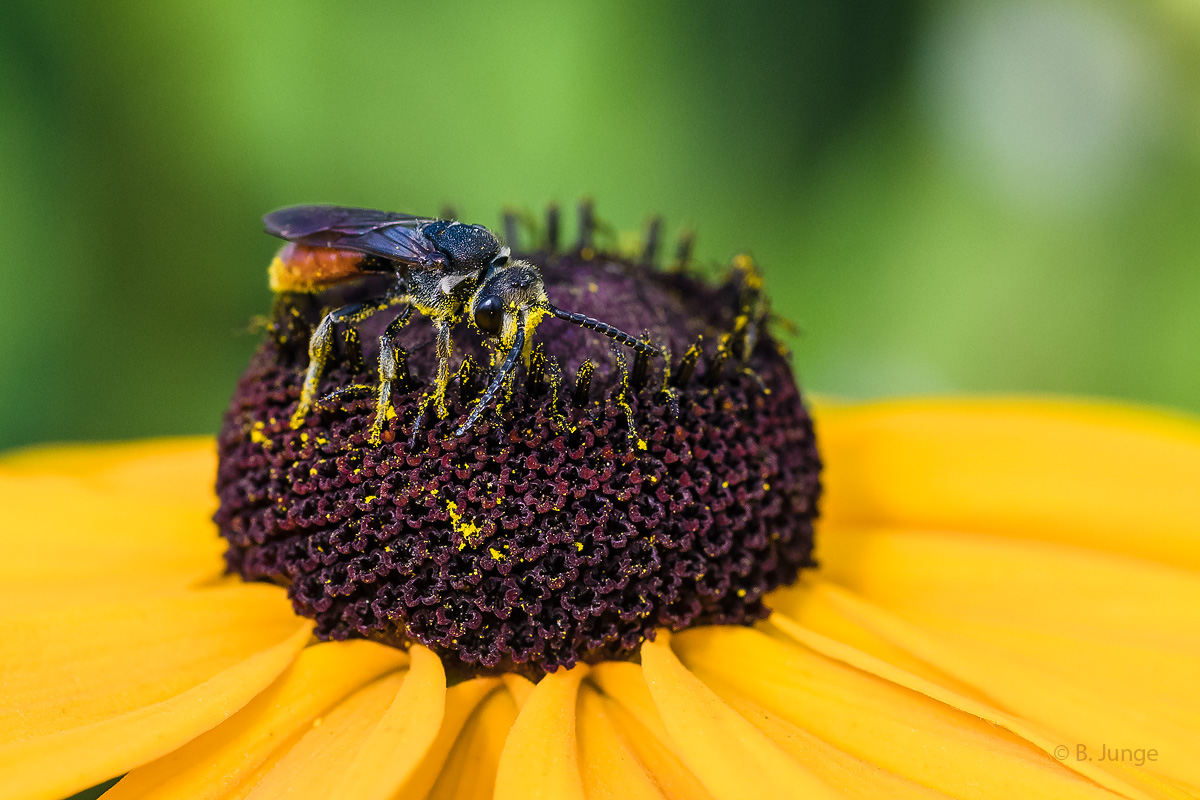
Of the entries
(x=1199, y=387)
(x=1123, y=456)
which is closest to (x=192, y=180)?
(x=1123, y=456)

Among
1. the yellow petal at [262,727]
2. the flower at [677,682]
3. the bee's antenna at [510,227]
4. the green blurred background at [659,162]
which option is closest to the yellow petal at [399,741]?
the flower at [677,682]

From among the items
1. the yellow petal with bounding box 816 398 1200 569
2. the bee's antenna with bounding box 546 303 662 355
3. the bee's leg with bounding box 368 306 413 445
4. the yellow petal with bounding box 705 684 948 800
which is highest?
the bee's antenna with bounding box 546 303 662 355

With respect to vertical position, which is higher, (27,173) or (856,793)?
(27,173)

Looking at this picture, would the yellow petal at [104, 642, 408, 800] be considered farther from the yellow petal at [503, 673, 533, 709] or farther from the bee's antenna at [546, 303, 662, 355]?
the bee's antenna at [546, 303, 662, 355]

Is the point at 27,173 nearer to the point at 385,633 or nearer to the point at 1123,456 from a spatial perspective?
the point at 385,633

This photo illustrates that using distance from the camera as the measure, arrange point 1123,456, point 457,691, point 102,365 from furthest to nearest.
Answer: point 102,365 → point 1123,456 → point 457,691

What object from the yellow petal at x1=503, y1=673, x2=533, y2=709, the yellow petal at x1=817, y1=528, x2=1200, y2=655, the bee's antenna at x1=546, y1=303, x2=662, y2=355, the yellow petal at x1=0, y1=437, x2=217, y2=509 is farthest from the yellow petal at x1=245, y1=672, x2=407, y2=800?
the yellow petal at x1=817, y1=528, x2=1200, y2=655
